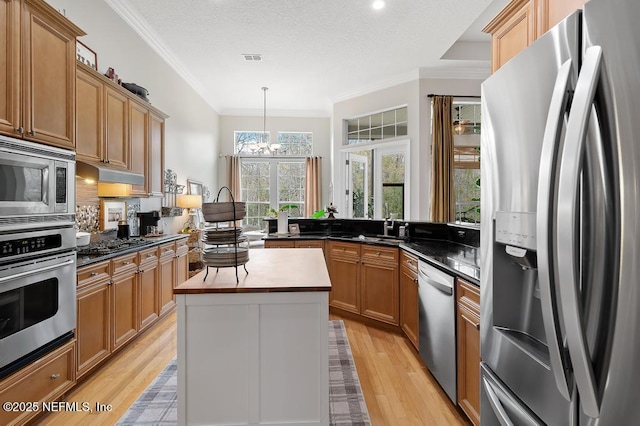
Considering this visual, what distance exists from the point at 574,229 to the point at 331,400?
6.49ft

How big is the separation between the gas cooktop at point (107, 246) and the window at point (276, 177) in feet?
13.4

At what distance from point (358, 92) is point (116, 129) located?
12.8 ft

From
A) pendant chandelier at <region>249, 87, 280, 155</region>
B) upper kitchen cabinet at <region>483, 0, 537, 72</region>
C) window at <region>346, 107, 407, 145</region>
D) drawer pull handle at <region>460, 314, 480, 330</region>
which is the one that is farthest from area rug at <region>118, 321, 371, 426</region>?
pendant chandelier at <region>249, 87, 280, 155</region>

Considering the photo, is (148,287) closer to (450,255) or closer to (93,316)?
(93,316)

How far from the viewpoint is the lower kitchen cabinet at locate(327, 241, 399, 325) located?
134 inches

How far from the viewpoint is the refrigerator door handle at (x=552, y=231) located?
0.81 meters

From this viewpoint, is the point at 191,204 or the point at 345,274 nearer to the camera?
the point at 345,274

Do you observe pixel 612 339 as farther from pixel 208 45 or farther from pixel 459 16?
pixel 208 45

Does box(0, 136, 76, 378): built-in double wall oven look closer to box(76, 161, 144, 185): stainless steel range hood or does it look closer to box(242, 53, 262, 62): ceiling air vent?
box(76, 161, 144, 185): stainless steel range hood

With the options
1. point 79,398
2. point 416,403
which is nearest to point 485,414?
point 416,403

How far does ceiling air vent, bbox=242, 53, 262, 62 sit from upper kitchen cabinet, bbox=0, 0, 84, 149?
248 cm

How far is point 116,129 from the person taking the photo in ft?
10.2

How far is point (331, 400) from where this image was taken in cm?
220

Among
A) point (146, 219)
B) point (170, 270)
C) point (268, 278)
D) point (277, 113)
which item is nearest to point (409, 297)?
point (268, 278)
